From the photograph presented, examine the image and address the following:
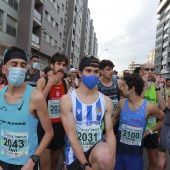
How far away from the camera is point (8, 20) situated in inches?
901

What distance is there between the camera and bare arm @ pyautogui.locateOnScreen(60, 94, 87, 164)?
8.92 feet

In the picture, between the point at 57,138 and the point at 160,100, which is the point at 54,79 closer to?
the point at 57,138

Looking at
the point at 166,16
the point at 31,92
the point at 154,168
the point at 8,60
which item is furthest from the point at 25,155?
the point at 166,16

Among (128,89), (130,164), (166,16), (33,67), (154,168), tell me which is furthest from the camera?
(166,16)

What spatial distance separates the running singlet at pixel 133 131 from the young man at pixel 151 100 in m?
0.40

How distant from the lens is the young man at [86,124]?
272 centimetres

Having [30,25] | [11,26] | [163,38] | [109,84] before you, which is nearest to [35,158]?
[109,84]

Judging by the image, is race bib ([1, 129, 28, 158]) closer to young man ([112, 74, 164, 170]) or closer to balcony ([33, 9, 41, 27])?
young man ([112, 74, 164, 170])

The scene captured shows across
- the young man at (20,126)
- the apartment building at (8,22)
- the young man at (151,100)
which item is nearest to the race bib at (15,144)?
the young man at (20,126)

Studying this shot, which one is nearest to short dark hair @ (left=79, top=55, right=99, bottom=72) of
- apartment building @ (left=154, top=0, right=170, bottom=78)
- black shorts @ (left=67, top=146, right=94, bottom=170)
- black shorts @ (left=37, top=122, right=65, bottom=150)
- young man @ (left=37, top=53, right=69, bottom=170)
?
black shorts @ (left=67, top=146, right=94, bottom=170)

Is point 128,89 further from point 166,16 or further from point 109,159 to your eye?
point 166,16

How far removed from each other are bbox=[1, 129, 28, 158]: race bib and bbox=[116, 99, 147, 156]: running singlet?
1.82 m

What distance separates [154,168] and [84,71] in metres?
2.48

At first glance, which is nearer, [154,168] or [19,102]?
[19,102]
